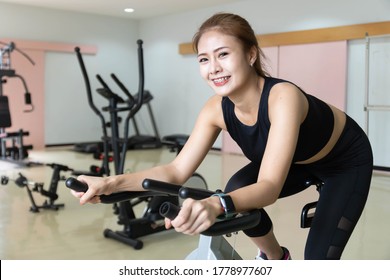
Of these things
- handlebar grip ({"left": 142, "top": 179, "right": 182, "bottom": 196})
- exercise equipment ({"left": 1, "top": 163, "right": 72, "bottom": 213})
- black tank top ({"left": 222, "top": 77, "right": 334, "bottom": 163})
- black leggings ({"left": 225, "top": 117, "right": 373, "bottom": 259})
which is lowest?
exercise equipment ({"left": 1, "top": 163, "right": 72, "bottom": 213})

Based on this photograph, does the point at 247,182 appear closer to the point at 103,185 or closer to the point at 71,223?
the point at 103,185

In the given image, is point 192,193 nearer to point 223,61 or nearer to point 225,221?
point 225,221

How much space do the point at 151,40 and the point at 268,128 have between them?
878 cm

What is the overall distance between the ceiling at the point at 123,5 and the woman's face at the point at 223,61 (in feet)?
22.3

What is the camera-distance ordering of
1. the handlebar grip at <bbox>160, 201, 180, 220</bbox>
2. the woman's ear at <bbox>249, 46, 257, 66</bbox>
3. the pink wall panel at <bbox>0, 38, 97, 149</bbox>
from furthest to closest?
the pink wall panel at <bbox>0, 38, 97, 149</bbox>, the woman's ear at <bbox>249, 46, 257, 66</bbox>, the handlebar grip at <bbox>160, 201, 180, 220</bbox>

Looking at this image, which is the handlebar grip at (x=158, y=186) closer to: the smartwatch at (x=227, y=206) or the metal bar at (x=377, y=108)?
the smartwatch at (x=227, y=206)

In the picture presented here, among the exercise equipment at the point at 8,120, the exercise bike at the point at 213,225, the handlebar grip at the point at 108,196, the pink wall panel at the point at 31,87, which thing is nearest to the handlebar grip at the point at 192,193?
the exercise bike at the point at 213,225

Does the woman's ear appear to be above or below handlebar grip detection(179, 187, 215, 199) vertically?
above

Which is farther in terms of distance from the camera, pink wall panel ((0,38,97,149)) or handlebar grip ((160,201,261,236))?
pink wall panel ((0,38,97,149))

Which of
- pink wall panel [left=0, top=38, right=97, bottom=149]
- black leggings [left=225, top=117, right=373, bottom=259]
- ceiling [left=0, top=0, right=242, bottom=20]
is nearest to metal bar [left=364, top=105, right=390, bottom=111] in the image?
ceiling [left=0, top=0, right=242, bottom=20]

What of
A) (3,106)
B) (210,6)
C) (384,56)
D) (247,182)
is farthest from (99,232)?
(210,6)

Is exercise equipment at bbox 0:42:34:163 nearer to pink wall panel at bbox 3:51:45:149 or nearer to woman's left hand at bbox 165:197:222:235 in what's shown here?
pink wall panel at bbox 3:51:45:149

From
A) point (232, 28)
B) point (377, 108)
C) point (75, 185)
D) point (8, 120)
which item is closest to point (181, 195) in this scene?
point (75, 185)

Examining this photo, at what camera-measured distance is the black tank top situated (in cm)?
139
